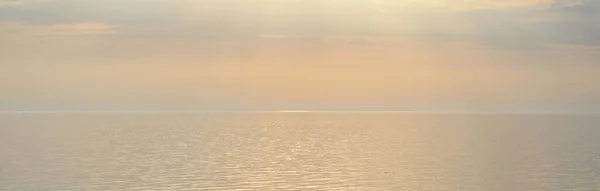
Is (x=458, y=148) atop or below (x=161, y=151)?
below

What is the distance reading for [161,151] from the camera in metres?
96.9

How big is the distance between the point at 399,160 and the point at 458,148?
84.7 feet

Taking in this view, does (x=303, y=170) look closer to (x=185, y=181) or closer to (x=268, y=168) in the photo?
(x=268, y=168)

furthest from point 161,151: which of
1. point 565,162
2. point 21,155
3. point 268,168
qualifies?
point 565,162

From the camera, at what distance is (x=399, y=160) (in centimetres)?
8206

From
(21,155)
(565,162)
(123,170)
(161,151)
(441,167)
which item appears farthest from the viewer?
(161,151)

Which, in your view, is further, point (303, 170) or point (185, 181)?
point (303, 170)

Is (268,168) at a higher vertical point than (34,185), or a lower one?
lower

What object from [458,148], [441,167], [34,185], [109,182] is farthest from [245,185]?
[458,148]

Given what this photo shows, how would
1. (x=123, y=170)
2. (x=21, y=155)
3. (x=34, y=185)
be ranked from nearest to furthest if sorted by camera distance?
1. (x=34, y=185)
2. (x=123, y=170)
3. (x=21, y=155)

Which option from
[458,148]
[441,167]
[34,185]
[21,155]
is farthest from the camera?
[458,148]

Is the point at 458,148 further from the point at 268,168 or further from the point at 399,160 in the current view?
the point at 268,168

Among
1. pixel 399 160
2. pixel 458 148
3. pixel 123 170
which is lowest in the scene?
pixel 458 148

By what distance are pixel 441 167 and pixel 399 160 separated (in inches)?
345
